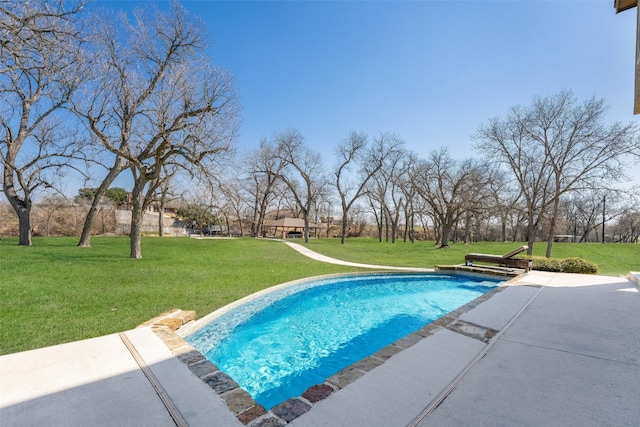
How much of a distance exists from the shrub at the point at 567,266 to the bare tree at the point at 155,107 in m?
13.1

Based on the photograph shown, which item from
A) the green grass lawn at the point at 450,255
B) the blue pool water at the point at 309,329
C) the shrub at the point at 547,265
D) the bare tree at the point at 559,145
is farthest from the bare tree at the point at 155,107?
the bare tree at the point at 559,145

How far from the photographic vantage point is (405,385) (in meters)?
2.50

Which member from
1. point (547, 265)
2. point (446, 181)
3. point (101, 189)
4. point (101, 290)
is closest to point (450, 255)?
point (547, 265)

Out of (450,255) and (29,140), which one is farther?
(450,255)

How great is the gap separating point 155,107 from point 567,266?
646 inches

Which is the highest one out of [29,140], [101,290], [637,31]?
[637,31]

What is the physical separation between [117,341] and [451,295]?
853cm

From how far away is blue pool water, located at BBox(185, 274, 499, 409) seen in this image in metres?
3.98

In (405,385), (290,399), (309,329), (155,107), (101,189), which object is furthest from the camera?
(101,189)

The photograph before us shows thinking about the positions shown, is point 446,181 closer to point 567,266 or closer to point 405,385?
point 567,266

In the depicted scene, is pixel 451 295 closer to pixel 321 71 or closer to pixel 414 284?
pixel 414 284

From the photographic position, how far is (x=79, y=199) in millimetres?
26969

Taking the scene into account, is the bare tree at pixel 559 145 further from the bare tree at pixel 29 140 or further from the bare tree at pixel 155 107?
the bare tree at pixel 29 140

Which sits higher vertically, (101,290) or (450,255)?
(101,290)
